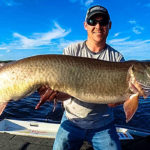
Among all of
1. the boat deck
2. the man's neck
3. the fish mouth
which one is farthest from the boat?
the man's neck

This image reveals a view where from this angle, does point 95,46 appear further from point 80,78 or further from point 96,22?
point 80,78

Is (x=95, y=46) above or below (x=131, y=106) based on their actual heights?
above

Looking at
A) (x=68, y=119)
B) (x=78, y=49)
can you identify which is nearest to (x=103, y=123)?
(x=68, y=119)

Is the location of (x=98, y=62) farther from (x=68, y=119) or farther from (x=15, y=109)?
(x=15, y=109)

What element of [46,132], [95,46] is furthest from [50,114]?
[95,46]

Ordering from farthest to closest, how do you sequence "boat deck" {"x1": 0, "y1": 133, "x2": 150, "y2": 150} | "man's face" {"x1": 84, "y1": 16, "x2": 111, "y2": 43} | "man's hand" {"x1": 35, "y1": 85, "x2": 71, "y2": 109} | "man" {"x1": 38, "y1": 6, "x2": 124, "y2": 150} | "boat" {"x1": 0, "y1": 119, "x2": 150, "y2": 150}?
"boat" {"x1": 0, "y1": 119, "x2": 150, "y2": 150} → "boat deck" {"x1": 0, "y1": 133, "x2": 150, "y2": 150} → "man's face" {"x1": 84, "y1": 16, "x2": 111, "y2": 43} → "man" {"x1": 38, "y1": 6, "x2": 124, "y2": 150} → "man's hand" {"x1": 35, "y1": 85, "x2": 71, "y2": 109}

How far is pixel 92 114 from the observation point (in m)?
3.89

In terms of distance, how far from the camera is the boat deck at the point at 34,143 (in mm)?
4762

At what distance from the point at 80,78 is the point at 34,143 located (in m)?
2.60

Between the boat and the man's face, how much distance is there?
2.60 meters

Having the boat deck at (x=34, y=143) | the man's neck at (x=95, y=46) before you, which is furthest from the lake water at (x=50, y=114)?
the man's neck at (x=95, y=46)

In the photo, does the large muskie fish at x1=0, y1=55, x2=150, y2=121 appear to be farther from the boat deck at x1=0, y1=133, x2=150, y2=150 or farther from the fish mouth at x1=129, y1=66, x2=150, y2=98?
the boat deck at x1=0, y1=133, x2=150, y2=150

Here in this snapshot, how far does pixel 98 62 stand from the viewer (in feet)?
11.4

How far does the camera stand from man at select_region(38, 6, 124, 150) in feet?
12.8
